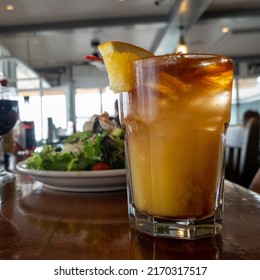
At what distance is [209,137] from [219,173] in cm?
5

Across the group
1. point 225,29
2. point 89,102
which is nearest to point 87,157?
point 225,29

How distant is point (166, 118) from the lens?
0.40 metres

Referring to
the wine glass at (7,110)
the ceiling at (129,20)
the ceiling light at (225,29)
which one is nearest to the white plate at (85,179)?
the wine glass at (7,110)

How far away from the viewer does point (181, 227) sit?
1.20 ft

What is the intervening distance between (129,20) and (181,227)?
437cm

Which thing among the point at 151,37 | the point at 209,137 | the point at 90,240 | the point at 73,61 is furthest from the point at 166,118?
the point at 73,61

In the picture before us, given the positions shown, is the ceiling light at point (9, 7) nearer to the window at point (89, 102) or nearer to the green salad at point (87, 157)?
the green salad at point (87, 157)

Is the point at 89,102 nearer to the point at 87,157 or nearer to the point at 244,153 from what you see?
the point at 244,153

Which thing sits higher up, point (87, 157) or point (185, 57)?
point (185, 57)

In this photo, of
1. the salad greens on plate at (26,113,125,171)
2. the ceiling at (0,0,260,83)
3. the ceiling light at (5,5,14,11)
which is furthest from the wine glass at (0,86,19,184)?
the ceiling light at (5,5,14,11)

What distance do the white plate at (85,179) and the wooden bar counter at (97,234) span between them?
0.03 metres

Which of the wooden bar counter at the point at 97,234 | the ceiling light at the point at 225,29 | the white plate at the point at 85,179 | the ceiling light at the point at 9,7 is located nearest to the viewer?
the wooden bar counter at the point at 97,234

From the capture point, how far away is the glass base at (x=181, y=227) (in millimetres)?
363

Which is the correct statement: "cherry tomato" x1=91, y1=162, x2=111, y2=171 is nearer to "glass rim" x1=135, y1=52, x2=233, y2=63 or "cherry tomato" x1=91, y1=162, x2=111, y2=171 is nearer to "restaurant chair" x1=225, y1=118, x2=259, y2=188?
"glass rim" x1=135, y1=52, x2=233, y2=63
